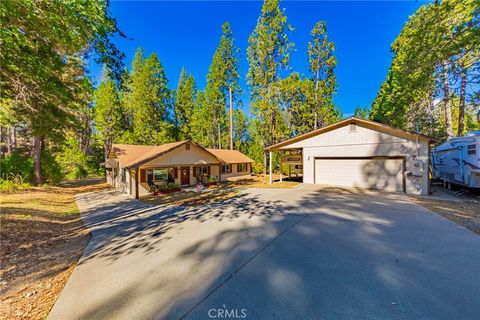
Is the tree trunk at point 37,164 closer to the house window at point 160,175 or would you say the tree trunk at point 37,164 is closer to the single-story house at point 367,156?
the house window at point 160,175

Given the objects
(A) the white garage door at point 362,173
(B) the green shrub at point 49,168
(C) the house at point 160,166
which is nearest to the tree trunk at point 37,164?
(B) the green shrub at point 49,168

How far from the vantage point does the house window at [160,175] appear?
47.9ft

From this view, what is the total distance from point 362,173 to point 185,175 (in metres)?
13.3

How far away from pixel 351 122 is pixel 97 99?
97.2ft

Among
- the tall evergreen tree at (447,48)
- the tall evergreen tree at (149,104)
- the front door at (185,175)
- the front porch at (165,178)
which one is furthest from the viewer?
the tall evergreen tree at (149,104)

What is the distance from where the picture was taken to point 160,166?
579 inches

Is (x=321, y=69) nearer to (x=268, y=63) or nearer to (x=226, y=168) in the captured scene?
(x=268, y=63)

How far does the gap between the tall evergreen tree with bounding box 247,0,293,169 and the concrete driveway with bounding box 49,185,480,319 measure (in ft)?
53.9

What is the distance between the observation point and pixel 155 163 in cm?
1439

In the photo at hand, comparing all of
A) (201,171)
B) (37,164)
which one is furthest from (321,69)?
(37,164)

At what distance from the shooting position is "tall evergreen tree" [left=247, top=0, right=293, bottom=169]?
2080 cm

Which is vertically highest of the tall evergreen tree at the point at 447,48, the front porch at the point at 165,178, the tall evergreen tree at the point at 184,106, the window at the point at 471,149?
the tall evergreen tree at the point at 184,106

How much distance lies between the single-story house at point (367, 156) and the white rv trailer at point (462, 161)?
1.57 m

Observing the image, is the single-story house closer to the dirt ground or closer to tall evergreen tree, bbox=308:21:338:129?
tall evergreen tree, bbox=308:21:338:129
